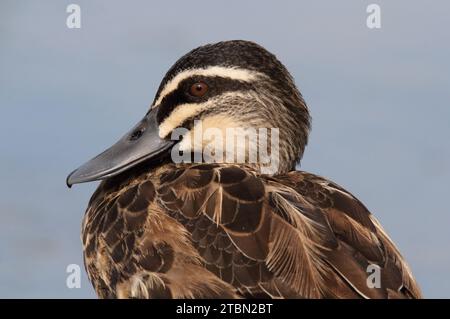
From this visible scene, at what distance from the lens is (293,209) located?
740 cm

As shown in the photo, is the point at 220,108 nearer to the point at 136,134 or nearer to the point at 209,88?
the point at 209,88

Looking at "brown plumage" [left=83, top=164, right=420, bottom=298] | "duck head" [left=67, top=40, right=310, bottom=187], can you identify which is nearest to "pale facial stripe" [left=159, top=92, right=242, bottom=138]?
"duck head" [left=67, top=40, right=310, bottom=187]

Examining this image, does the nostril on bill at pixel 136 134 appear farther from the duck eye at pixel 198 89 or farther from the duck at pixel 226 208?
the duck eye at pixel 198 89

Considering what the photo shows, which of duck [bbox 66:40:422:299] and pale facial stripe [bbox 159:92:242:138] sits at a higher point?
pale facial stripe [bbox 159:92:242:138]

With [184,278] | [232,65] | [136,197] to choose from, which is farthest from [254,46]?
[184,278]

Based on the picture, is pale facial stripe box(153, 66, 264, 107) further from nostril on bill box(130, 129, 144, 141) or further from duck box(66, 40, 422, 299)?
nostril on bill box(130, 129, 144, 141)

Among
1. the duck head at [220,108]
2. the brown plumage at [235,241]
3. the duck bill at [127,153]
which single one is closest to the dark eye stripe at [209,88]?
the duck head at [220,108]

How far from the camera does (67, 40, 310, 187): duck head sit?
8492 mm

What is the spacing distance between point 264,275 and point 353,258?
607 millimetres

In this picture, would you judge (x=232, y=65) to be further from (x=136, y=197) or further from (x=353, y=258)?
(x=353, y=258)

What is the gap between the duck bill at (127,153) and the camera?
859 centimetres

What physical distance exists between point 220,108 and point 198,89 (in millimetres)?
209

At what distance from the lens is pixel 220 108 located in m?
8.60
